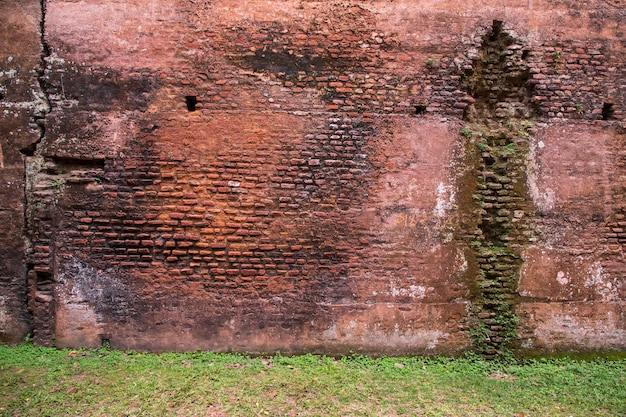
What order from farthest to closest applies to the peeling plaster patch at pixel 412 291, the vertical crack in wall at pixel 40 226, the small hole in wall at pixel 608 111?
the small hole in wall at pixel 608 111 → the peeling plaster patch at pixel 412 291 → the vertical crack in wall at pixel 40 226

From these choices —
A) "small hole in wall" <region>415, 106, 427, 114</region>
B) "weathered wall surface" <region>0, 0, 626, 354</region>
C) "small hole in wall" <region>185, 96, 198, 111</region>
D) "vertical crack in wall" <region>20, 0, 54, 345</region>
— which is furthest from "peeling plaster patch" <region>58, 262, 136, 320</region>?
"small hole in wall" <region>415, 106, 427, 114</region>

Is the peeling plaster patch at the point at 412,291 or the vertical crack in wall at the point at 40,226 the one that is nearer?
the vertical crack in wall at the point at 40,226

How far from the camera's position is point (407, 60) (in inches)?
187

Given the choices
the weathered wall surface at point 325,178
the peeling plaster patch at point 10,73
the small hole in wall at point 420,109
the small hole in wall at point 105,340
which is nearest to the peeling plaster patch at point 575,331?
the weathered wall surface at point 325,178

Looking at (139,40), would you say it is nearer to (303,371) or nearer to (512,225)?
(303,371)

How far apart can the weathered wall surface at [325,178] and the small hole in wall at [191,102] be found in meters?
0.02

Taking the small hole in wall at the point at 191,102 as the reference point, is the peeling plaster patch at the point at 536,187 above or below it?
below

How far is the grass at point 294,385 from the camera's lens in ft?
12.2

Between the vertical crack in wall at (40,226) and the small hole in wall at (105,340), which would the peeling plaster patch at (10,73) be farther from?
the small hole in wall at (105,340)

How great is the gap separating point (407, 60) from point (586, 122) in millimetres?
2441

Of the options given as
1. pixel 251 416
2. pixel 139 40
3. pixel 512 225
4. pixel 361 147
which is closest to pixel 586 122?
pixel 512 225

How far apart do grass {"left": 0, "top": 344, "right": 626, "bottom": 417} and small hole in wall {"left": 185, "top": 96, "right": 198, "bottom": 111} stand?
3.04 metres

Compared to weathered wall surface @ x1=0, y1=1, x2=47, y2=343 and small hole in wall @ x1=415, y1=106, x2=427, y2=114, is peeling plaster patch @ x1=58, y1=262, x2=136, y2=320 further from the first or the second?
small hole in wall @ x1=415, y1=106, x2=427, y2=114

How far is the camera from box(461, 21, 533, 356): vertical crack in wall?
4.79 metres
